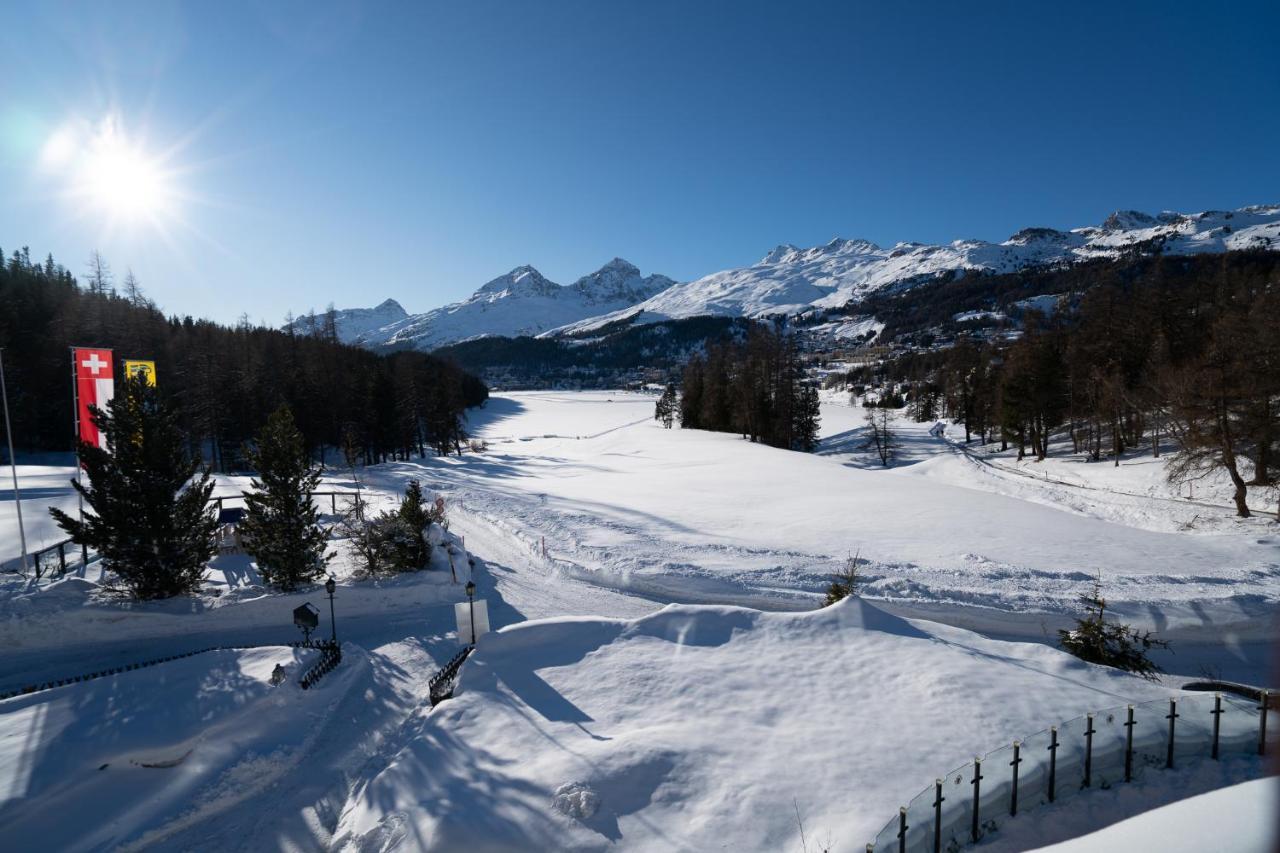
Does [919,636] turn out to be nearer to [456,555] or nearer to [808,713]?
[808,713]

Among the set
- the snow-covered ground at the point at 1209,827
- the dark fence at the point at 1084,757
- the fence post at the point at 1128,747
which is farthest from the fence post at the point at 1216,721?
the snow-covered ground at the point at 1209,827

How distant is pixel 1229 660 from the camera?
42.1 feet

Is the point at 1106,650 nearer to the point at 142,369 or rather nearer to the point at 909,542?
the point at 909,542

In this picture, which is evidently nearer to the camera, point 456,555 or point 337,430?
point 456,555

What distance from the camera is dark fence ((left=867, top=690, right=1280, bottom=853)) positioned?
603 cm

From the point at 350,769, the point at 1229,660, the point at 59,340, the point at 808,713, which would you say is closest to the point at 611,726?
the point at 808,713

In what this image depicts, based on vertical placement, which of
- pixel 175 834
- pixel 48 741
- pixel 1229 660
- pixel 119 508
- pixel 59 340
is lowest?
pixel 1229 660

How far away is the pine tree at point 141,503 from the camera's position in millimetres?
14859

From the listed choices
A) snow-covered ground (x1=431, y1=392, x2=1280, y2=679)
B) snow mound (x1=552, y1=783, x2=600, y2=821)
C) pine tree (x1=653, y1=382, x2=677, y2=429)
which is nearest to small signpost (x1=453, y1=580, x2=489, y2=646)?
snow-covered ground (x1=431, y1=392, x2=1280, y2=679)

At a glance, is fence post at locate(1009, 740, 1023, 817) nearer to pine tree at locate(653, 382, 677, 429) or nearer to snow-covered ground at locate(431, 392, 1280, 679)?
snow-covered ground at locate(431, 392, 1280, 679)

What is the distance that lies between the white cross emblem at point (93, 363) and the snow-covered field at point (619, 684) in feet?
22.2

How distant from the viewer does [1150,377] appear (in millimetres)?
33969

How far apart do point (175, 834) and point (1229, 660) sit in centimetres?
2220

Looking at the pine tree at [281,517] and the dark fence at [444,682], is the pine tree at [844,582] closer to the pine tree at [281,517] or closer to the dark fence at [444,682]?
the dark fence at [444,682]
